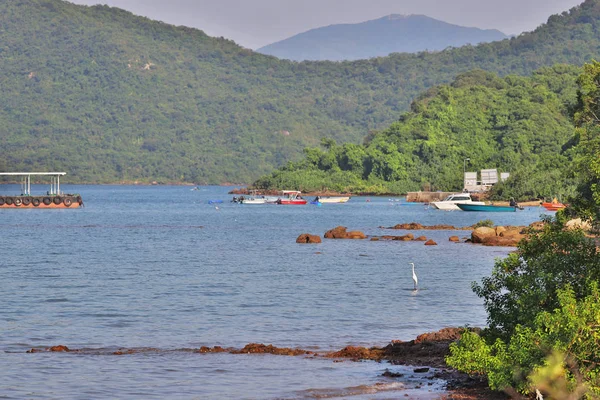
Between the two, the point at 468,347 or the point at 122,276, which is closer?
the point at 468,347

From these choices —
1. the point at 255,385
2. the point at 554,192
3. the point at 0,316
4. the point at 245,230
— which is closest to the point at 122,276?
the point at 0,316

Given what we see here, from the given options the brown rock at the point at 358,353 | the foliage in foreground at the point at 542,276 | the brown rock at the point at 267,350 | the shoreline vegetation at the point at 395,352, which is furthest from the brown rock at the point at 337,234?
the foliage in foreground at the point at 542,276

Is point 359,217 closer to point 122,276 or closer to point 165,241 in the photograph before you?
point 165,241

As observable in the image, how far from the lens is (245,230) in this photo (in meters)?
94.0

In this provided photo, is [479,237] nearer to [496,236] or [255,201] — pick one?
[496,236]

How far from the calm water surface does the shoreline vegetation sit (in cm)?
38

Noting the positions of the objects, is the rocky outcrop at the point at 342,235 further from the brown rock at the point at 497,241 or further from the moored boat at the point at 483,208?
the moored boat at the point at 483,208

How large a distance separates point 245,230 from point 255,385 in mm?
71965

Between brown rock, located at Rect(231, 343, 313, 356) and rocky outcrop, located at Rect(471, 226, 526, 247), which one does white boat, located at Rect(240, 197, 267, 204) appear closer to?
rocky outcrop, located at Rect(471, 226, 526, 247)

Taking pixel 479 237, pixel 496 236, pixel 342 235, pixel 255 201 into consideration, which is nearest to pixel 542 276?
pixel 479 237

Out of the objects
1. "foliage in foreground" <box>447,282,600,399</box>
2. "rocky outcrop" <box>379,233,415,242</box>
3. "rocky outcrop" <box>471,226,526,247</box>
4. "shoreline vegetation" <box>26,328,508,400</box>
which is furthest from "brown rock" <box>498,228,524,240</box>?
"foliage in foreground" <box>447,282,600,399</box>

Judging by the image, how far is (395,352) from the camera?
2517cm

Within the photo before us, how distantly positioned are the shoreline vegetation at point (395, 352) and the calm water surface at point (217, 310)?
377 millimetres

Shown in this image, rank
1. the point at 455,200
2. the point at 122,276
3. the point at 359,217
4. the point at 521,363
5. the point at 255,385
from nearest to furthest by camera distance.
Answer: the point at 521,363
the point at 255,385
the point at 122,276
the point at 359,217
the point at 455,200
